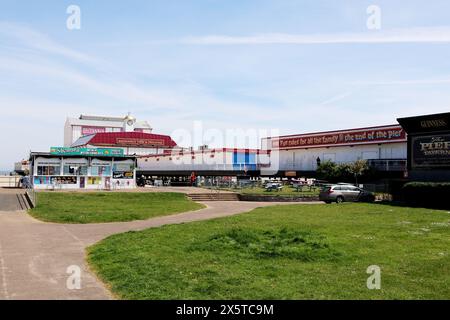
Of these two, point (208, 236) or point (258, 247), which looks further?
point (208, 236)

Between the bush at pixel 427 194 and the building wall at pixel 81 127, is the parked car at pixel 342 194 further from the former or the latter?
the building wall at pixel 81 127

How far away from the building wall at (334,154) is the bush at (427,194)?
21.5m

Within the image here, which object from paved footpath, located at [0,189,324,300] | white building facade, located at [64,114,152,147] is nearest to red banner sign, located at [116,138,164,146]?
white building facade, located at [64,114,152,147]

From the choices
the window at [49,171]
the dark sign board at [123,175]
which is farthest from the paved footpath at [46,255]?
the dark sign board at [123,175]

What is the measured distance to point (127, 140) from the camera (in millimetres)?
89562

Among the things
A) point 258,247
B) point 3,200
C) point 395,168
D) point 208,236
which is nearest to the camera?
point 258,247

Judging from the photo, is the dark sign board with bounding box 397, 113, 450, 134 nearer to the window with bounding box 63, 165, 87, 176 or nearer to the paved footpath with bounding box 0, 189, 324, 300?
the paved footpath with bounding box 0, 189, 324, 300

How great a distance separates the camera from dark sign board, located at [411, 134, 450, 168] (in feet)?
93.8

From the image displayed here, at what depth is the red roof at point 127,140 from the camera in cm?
8781

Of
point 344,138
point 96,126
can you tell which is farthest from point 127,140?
point 344,138
